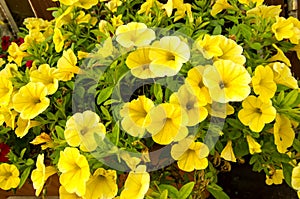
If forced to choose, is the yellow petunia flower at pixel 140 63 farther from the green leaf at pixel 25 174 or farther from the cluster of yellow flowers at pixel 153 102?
the green leaf at pixel 25 174

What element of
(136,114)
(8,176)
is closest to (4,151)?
(8,176)

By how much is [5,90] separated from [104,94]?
0.25 metres

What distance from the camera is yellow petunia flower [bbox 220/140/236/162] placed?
3.45 ft

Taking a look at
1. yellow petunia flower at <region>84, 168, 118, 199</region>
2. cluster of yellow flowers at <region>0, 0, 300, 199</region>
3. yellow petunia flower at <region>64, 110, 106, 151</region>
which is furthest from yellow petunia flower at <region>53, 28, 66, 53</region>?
yellow petunia flower at <region>84, 168, 118, 199</region>

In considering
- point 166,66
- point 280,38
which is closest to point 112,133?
point 166,66

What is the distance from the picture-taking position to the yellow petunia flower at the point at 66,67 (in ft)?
3.62

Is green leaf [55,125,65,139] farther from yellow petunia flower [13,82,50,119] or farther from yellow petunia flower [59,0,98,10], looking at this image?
yellow petunia flower [59,0,98,10]

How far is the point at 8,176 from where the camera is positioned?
1.19 metres

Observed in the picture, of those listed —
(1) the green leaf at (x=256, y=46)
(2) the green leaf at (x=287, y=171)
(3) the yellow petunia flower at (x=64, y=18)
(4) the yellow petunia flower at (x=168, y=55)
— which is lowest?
(2) the green leaf at (x=287, y=171)

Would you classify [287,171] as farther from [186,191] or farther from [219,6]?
[219,6]

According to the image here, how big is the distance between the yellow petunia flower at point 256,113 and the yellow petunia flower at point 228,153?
8 centimetres

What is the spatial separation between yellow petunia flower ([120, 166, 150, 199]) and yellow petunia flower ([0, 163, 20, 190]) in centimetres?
31

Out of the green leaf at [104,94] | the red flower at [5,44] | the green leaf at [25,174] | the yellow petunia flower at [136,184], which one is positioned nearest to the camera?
the yellow petunia flower at [136,184]

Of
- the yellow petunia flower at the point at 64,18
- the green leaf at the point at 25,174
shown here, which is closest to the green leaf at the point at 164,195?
the green leaf at the point at 25,174
